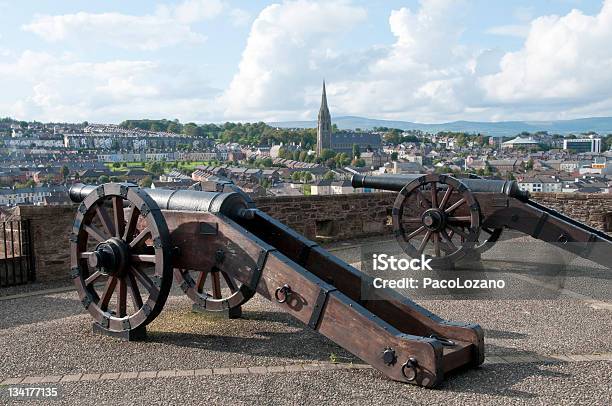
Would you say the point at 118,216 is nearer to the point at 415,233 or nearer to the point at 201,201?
the point at 201,201

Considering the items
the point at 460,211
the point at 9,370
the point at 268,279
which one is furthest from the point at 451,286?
the point at 9,370

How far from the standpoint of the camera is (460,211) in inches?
368

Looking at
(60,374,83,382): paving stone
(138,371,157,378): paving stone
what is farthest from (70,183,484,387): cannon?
(60,374,83,382): paving stone

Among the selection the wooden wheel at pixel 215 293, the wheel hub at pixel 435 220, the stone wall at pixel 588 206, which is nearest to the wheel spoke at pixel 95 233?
the wooden wheel at pixel 215 293

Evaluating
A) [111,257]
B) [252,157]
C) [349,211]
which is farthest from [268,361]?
[252,157]

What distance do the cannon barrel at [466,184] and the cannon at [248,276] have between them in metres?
4.17

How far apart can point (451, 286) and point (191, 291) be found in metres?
3.36

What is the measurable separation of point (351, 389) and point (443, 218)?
5181 millimetres

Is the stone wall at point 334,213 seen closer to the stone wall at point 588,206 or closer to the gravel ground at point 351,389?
the stone wall at point 588,206

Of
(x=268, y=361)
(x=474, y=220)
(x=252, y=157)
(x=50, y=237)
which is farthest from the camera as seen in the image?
(x=252, y=157)

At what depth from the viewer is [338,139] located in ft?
557

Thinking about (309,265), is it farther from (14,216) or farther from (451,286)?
(14,216)

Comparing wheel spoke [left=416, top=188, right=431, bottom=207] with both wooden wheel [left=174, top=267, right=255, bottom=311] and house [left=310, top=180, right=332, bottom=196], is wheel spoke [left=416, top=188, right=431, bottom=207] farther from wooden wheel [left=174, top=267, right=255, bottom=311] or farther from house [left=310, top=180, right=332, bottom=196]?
house [left=310, top=180, right=332, bottom=196]

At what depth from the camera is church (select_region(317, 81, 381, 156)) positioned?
16638 centimetres
